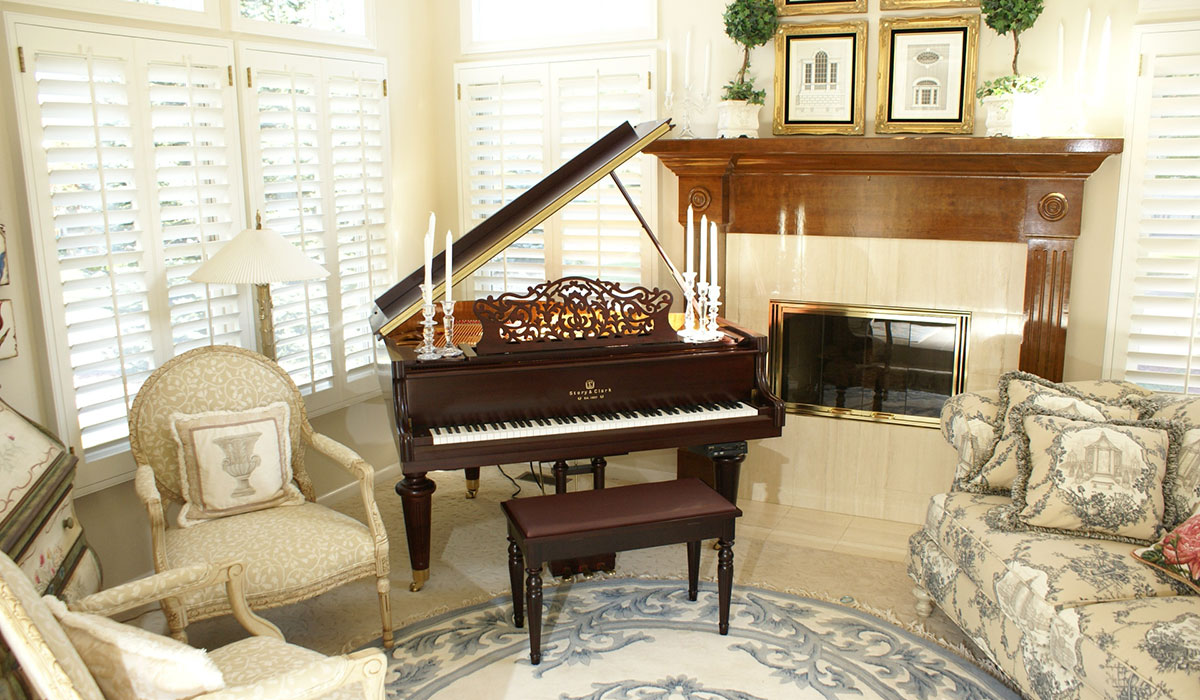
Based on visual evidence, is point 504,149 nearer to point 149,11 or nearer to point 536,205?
point 536,205

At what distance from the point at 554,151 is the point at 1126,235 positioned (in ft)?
8.62

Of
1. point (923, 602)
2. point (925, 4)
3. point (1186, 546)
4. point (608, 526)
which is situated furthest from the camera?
point (925, 4)

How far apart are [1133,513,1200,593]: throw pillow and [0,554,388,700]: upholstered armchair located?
218 cm

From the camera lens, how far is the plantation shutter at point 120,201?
127 inches

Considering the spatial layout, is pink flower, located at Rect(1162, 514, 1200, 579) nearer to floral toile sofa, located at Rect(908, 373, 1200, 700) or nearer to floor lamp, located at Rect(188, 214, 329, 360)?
floral toile sofa, located at Rect(908, 373, 1200, 700)

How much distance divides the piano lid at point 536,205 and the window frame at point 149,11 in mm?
1395

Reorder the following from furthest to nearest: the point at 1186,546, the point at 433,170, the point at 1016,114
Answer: the point at 433,170 → the point at 1016,114 → the point at 1186,546

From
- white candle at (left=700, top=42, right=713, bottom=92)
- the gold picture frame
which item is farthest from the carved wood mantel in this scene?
the gold picture frame

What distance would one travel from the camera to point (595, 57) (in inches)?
182

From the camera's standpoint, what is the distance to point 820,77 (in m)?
4.25

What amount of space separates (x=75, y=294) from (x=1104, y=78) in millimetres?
4002

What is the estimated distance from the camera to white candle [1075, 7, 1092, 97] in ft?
12.1

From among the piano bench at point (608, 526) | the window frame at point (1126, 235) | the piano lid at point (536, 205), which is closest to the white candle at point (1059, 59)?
the window frame at point (1126, 235)

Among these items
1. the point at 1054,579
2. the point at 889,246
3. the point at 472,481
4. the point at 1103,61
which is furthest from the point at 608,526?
the point at 1103,61
